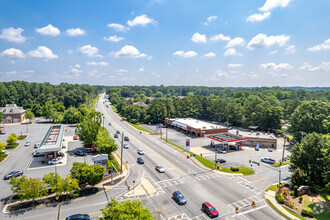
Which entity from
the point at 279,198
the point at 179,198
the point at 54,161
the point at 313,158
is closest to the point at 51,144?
the point at 54,161

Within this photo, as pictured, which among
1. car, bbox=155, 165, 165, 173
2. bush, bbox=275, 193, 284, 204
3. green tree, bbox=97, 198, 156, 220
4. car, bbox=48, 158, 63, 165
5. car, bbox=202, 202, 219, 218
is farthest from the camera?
car, bbox=48, 158, 63, 165

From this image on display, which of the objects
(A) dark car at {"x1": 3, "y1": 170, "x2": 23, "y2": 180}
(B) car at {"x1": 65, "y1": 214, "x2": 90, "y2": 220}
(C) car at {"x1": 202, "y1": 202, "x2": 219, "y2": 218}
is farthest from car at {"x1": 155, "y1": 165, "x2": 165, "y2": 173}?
(A) dark car at {"x1": 3, "y1": 170, "x2": 23, "y2": 180}

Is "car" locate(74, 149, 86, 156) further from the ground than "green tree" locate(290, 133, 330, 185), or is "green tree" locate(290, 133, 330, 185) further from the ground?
"green tree" locate(290, 133, 330, 185)

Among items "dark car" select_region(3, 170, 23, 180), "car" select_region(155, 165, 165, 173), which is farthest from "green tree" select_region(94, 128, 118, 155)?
"dark car" select_region(3, 170, 23, 180)

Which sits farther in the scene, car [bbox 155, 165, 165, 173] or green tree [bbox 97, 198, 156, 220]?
car [bbox 155, 165, 165, 173]

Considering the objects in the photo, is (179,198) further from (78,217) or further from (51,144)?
(51,144)

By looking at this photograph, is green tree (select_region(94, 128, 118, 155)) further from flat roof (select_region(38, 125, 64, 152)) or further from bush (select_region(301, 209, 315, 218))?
A: bush (select_region(301, 209, 315, 218))

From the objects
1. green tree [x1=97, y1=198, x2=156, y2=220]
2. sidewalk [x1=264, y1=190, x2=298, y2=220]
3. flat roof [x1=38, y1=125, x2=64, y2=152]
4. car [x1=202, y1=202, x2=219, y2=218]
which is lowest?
sidewalk [x1=264, y1=190, x2=298, y2=220]

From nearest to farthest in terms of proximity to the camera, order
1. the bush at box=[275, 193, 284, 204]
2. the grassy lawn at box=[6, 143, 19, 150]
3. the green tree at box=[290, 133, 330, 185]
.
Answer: the bush at box=[275, 193, 284, 204], the green tree at box=[290, 133, 330, 185], the grassy lawn at box=[6, 143, 19, 150]

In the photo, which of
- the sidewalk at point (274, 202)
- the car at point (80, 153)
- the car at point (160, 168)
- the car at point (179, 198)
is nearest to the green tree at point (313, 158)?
the sidewalk at point (274, 202)
